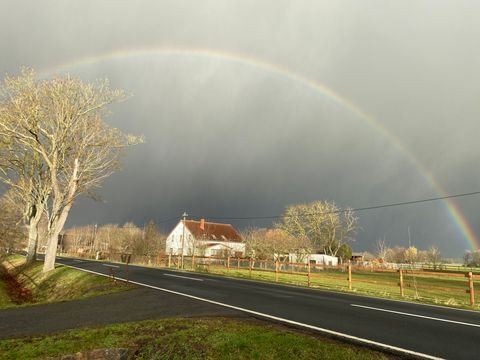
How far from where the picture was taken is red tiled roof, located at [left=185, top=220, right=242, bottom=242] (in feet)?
299

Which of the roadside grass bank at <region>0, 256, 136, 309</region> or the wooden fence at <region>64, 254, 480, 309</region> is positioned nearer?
the roadside grass bank at <region>0, 256, 136, 309</region>

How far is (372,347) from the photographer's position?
660 cm

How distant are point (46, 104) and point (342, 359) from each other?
26299 mm

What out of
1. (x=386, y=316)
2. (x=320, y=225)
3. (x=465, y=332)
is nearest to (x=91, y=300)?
(x=386, y=316)

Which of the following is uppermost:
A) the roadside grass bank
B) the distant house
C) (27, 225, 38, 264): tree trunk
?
the distant house

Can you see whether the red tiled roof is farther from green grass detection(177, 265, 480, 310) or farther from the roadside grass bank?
the roadside grass bank

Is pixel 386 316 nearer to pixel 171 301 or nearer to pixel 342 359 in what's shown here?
pixel 342 359

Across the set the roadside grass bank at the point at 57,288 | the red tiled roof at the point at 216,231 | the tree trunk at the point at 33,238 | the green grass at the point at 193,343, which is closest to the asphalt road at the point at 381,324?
the green grass at the point at 193,343

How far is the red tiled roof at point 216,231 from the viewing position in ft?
299

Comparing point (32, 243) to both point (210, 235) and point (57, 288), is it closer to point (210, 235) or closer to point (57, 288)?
point (57, 288)

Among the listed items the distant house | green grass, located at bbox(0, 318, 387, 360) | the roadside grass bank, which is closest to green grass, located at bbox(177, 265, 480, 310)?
the roadside grass bank

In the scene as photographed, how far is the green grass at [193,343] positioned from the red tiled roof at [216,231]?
80384 mm

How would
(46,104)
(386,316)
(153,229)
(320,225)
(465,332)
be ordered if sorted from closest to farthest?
(465,332) < (386,316) < (46,104) < (153,229) < (320,225)

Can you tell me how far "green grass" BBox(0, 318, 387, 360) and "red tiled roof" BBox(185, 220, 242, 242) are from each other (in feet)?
264
